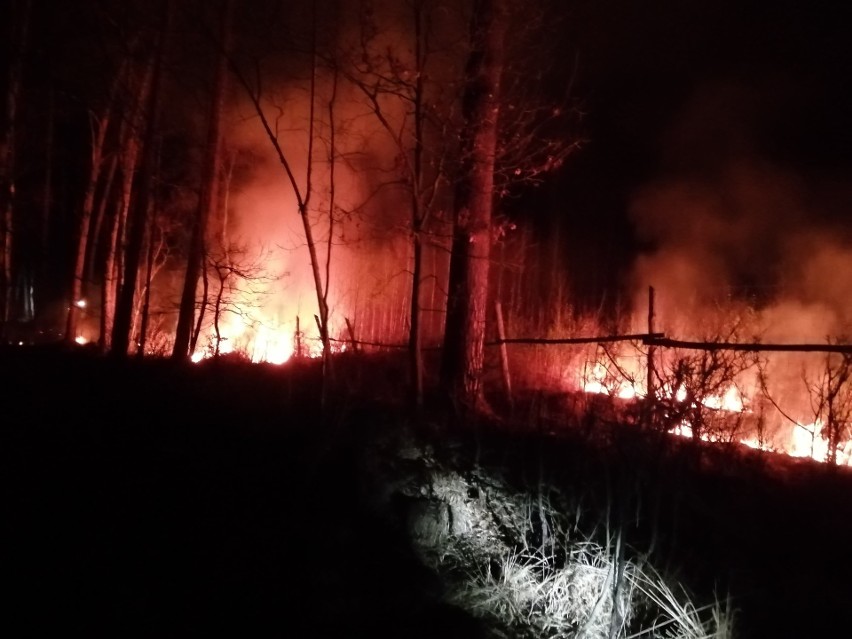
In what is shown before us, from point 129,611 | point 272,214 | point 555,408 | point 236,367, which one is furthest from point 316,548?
point 272,214

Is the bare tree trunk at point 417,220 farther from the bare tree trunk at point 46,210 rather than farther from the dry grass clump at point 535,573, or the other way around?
the bare tree trunk at point 46,210

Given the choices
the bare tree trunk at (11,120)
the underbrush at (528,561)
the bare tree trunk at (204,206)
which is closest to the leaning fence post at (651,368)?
the underbrush at (528,561)

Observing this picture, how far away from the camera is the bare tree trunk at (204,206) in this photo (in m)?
13.3

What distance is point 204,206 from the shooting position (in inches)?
534

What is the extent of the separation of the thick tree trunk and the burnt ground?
2.95 feet

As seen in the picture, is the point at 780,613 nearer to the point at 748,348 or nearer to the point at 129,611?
the point at 748,348

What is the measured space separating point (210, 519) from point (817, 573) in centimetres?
493

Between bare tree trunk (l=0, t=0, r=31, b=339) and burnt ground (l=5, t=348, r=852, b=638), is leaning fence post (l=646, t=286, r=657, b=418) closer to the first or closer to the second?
burnt ground (l=5, t=348, r=852, b=638)

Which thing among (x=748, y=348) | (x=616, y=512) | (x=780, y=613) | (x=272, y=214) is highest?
(x=272, y=214)

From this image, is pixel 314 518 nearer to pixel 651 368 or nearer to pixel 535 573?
pixel 535 573

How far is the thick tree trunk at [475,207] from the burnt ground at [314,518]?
0.90 m

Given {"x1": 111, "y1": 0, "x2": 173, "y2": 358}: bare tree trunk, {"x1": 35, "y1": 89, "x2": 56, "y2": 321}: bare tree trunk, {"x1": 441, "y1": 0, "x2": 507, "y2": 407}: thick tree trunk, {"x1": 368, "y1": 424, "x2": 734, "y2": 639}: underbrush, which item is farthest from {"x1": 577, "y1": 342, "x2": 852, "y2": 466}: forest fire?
{"x1": 35, "y1": 89, "x2": 56, "y2": 321}: bare tree trunk

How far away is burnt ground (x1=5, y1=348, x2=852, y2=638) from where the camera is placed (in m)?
4.86

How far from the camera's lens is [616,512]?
208 inches
